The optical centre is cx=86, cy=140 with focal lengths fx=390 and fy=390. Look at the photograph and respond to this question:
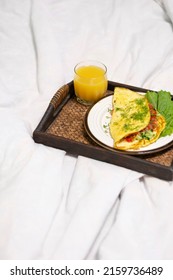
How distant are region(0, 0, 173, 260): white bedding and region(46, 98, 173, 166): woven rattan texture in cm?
6

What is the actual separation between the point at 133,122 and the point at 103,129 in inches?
3.7

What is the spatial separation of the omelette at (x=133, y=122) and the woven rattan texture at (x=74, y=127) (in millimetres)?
55

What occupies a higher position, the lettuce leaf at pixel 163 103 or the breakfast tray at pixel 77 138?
the lettuce leaf at pixel 163 103

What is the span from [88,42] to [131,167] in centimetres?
74

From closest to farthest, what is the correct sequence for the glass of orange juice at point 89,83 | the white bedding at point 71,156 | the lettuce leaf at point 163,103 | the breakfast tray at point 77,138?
the white bedding at point 71,156
the breakfast tray at point 77,138
the lettuce leaf at point 163,103
the glass of orange juice at point 89,83

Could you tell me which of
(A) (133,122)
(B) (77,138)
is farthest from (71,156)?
(A) (133,122)

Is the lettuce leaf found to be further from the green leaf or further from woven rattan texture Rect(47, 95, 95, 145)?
woven rattan texture Rect(47, 95, 95, 145)

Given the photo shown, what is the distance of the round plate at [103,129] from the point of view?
108cm

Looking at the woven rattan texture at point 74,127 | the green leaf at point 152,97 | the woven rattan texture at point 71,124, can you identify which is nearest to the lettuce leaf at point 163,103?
the green leaf at point 152,97

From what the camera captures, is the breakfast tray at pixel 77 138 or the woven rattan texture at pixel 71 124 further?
the woven rattan texture at pixel 71 124

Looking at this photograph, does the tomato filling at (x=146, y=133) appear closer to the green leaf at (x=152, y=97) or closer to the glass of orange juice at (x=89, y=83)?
the green leaf at (x=152, y=97)

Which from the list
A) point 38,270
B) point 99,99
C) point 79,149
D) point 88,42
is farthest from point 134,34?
point 38,270

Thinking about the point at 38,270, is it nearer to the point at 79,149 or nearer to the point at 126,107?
the point at 79,149

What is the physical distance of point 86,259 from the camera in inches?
35.9
